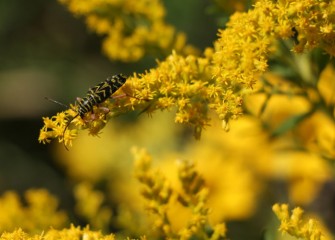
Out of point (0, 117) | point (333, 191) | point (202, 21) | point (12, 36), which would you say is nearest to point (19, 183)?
point (0, 117)

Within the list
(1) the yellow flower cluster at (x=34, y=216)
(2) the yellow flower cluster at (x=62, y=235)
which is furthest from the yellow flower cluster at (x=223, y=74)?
(1) the yellow flower cluster at (x=34, y=216)

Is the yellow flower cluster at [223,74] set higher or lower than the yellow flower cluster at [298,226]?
higher

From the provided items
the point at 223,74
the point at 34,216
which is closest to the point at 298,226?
the point at 223,74

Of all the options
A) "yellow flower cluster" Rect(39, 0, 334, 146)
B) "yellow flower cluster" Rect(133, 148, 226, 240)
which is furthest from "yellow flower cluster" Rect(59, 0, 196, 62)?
"yellow flower cluster" Rect(39, 0, 334, 146)

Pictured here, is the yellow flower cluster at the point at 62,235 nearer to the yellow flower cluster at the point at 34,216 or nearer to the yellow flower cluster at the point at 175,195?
the yellow flower cluster at the point at 175,195

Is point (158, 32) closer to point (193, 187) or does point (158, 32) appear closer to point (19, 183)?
point (193, 187)

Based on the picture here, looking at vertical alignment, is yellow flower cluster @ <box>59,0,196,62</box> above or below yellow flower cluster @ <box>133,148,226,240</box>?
above

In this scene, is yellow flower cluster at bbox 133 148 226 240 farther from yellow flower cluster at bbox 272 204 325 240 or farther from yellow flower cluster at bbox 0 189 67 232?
yellow flower cluster at bbox 0 189 67 232
